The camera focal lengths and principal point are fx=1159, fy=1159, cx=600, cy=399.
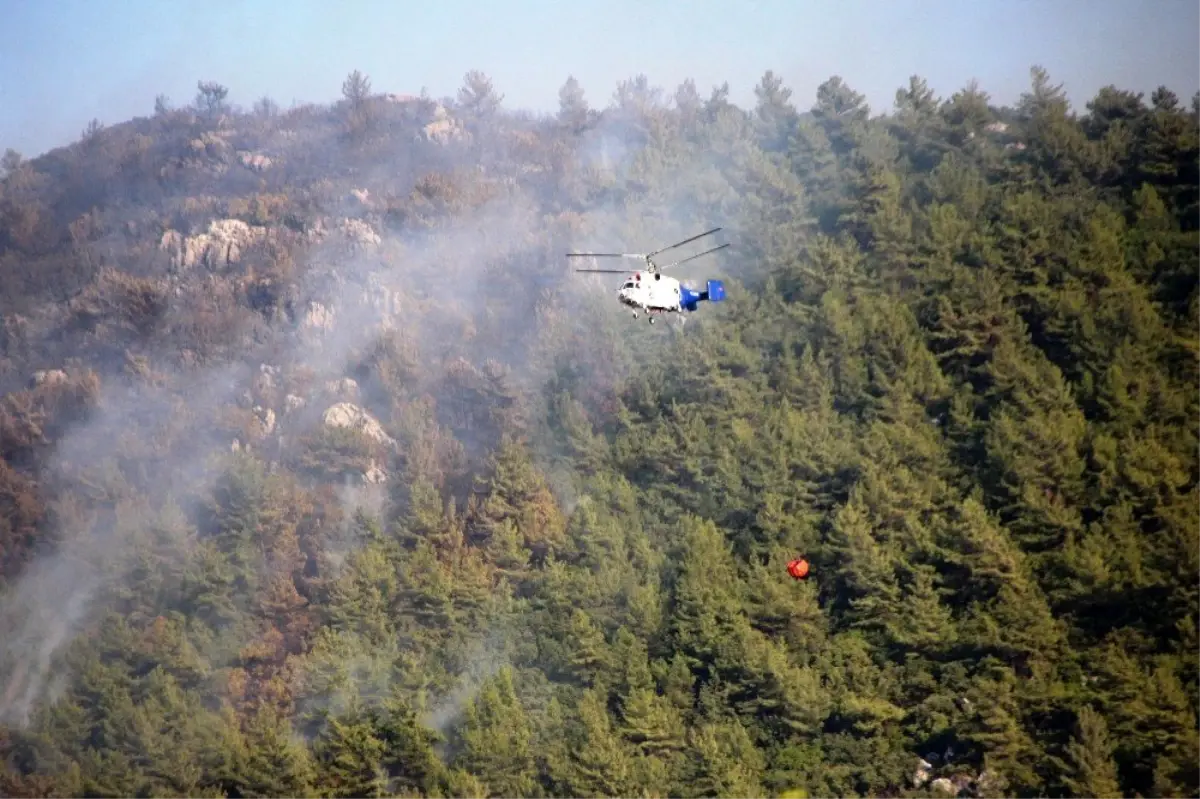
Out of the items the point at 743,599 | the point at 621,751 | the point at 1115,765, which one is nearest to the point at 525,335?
the point at 743,599

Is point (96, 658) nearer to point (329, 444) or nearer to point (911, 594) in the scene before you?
point (329, 444)

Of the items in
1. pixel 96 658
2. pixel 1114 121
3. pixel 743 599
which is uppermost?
pixel 1114 121

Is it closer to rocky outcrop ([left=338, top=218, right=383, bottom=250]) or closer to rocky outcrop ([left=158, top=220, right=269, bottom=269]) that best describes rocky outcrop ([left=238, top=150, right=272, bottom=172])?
rocky outcrop ([left=158, top=220, right=269, bottom=269])

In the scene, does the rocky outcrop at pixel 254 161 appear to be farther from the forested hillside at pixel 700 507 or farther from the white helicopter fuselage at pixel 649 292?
the white helicopter fuselage at pixel 649 292

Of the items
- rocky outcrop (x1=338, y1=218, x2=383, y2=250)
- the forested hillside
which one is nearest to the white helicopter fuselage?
the forested hillside

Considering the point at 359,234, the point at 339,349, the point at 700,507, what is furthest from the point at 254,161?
the point at 700,507

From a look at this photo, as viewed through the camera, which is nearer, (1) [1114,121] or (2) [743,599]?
(2) [743,599]
